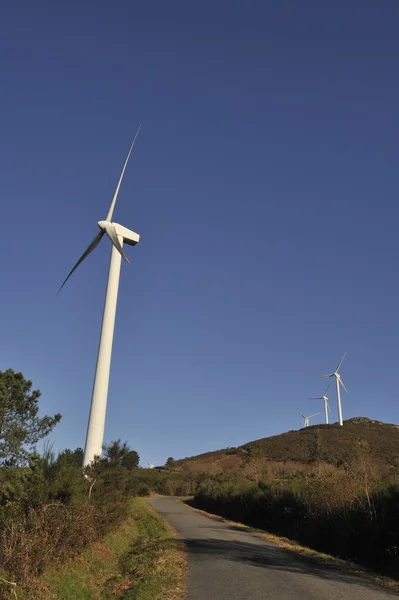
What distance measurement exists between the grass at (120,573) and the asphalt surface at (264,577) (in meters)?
0.57

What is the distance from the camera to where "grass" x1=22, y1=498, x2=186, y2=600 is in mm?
10250

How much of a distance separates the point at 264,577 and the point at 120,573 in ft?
13.7

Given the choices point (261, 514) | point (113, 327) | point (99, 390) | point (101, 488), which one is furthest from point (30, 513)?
point (261, 514)

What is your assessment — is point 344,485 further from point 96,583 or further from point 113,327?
point 113,327

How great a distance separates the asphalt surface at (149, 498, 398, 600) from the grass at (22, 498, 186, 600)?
0.57 m

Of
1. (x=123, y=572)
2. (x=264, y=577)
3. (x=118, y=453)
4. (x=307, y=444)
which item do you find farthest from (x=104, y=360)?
(x=307, y=444)

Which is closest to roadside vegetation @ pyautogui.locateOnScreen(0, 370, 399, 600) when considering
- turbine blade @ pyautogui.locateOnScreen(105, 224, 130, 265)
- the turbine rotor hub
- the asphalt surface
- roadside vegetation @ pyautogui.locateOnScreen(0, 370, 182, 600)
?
roadside vegetation @ pyautogui.locateOnScreen(0, 370, 182, 600)

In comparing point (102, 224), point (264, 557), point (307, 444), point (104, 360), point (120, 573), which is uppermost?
point (307, 444)

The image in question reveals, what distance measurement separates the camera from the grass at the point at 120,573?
33.6ft

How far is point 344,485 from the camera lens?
17734mm

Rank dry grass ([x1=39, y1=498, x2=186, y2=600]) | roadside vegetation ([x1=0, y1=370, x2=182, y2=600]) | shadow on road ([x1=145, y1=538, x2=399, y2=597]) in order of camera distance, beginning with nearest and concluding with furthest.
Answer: roadside vegetation ([x1=0, y1=370, x2=182, y2=600]), dry grass ([x1=39, y1=498, x2=186, y2=600]), shadow on road ([x1=145, y1=538, x2=399, y2=597])

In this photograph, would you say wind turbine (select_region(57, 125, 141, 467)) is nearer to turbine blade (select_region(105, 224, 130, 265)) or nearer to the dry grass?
turbine blade (select_region(105, 224, 130, 265))

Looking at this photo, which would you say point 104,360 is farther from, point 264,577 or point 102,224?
point 264,577

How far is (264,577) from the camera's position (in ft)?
38.4
